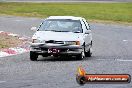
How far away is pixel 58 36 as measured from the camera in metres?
17.4

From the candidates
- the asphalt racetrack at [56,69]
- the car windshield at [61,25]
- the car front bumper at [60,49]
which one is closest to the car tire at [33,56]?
the car front bumper at [60,49]

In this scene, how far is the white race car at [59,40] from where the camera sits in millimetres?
17172

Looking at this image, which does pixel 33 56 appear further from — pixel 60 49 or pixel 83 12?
pixel 83 12

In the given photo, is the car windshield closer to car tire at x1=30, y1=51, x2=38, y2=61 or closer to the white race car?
the white race car

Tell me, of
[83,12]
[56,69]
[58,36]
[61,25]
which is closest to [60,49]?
[58,36]

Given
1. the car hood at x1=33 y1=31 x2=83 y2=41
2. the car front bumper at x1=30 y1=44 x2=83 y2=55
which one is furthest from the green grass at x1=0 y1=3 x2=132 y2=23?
the car front bumper at x1=30 y1=44 x2=83 y2=55

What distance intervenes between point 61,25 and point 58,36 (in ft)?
4.39

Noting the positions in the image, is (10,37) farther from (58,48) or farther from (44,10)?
(44,10)

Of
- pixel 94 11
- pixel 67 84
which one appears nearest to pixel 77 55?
pixel 67 84

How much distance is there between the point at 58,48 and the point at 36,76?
4481 mm

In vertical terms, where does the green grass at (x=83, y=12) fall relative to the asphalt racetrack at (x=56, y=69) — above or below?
below

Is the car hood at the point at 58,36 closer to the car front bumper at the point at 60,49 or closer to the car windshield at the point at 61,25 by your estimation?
the car front bumper at the point at 60,49

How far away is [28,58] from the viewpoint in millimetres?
18391

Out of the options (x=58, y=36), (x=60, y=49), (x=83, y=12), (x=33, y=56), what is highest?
(x=58, y=36)
